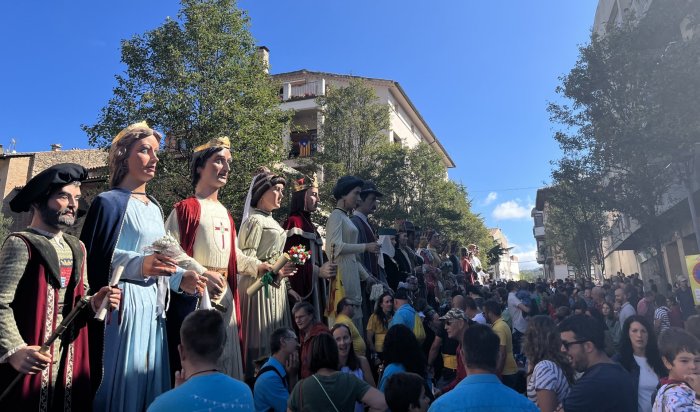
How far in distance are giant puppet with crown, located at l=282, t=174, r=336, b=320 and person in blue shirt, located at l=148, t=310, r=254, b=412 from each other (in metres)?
3.27

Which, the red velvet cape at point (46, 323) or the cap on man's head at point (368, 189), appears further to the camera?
the cap on man's head at point (368, 189)

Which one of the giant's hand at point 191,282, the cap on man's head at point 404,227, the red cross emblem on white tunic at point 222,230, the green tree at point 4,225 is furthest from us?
the green tree at point 4,225

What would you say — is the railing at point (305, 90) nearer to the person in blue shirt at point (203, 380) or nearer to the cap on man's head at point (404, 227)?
the cap on man's head at point (404, 227)

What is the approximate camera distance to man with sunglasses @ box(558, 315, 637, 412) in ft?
12.5

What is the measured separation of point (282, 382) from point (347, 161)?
67.6ft

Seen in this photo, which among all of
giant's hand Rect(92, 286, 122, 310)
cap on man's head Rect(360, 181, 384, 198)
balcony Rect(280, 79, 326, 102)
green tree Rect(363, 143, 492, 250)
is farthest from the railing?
giant's hand Rect(92, 286, 122, 310)

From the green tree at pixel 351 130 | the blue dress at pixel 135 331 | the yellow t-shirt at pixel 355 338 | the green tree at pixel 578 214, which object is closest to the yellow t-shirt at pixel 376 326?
the yellow t-shirt at pixel 355 338

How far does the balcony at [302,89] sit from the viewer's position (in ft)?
115

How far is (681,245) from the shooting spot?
953 inches

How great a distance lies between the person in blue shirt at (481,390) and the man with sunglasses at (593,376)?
1.18 m

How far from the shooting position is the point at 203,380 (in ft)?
8.07

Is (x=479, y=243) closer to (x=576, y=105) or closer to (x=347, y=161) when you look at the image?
(x=347, y=161)

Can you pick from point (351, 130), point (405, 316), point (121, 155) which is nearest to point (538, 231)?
point (351, 130)

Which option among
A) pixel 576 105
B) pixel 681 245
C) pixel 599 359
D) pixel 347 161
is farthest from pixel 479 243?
pixel 599 359
